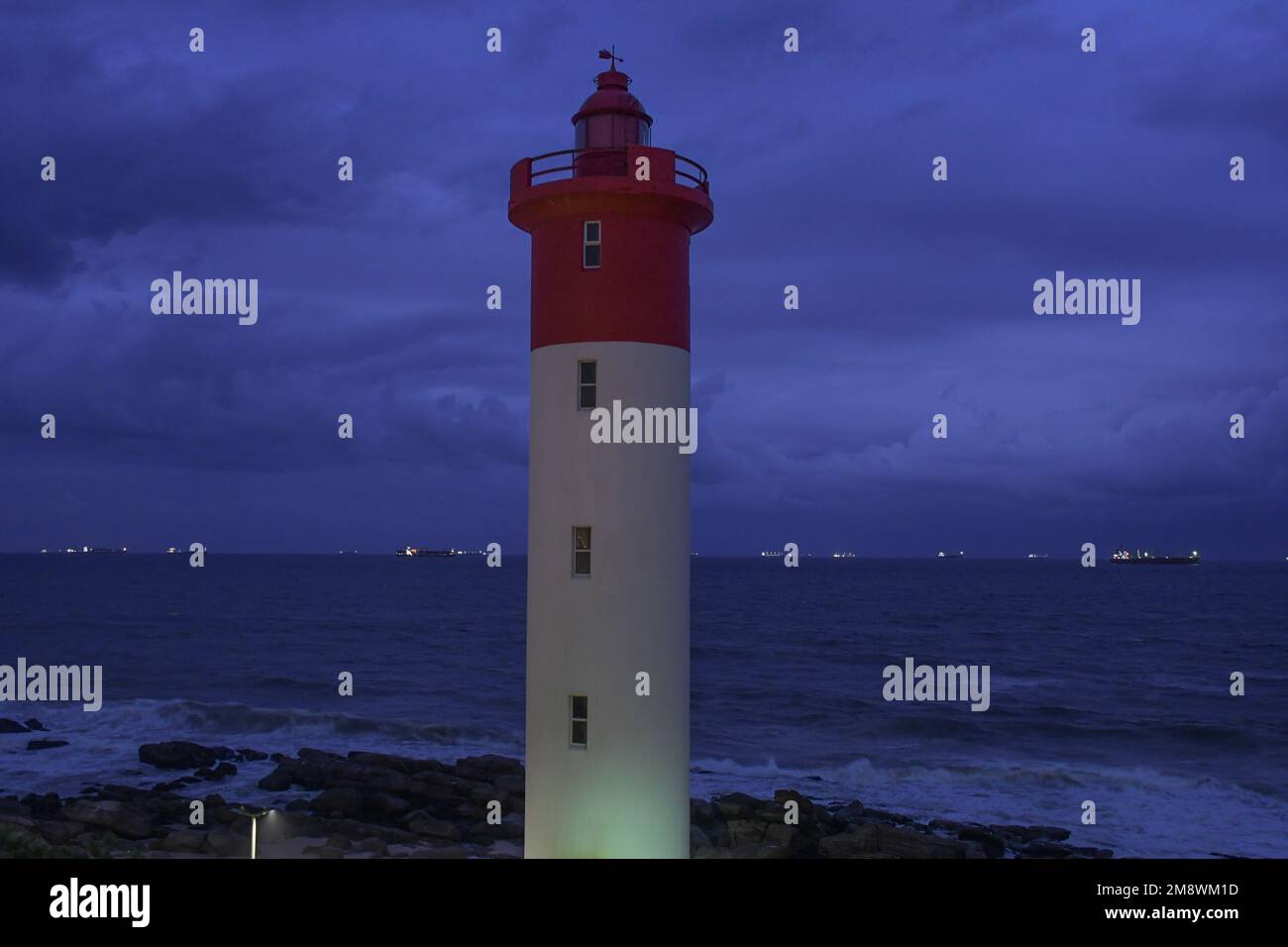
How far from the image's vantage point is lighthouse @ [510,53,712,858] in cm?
1213

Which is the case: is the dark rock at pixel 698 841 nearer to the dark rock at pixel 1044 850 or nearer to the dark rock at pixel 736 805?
the dark rock at pixel 736 805

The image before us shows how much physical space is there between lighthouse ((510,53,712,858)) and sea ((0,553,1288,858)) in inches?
733

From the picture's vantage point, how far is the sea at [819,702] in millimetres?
31609

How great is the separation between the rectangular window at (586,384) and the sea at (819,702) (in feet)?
67.1

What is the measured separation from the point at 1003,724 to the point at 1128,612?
5996 cm

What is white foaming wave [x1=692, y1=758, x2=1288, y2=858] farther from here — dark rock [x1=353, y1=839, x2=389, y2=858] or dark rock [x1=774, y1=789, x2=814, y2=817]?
dark rock [x1=353, y1=839, x2=389, y2=858]

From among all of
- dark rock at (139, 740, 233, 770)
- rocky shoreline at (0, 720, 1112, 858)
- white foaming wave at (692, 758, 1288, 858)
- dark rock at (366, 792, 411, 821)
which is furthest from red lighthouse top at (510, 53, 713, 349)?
dark rock at (139, 740, 233, 770)

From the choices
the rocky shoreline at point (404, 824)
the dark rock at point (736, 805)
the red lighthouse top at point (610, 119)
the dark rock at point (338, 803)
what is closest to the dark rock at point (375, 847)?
the rocky shoreline at point (404, 824)

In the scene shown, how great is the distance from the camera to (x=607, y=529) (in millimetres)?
12188

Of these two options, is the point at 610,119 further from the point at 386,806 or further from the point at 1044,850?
the point at 1044,850
